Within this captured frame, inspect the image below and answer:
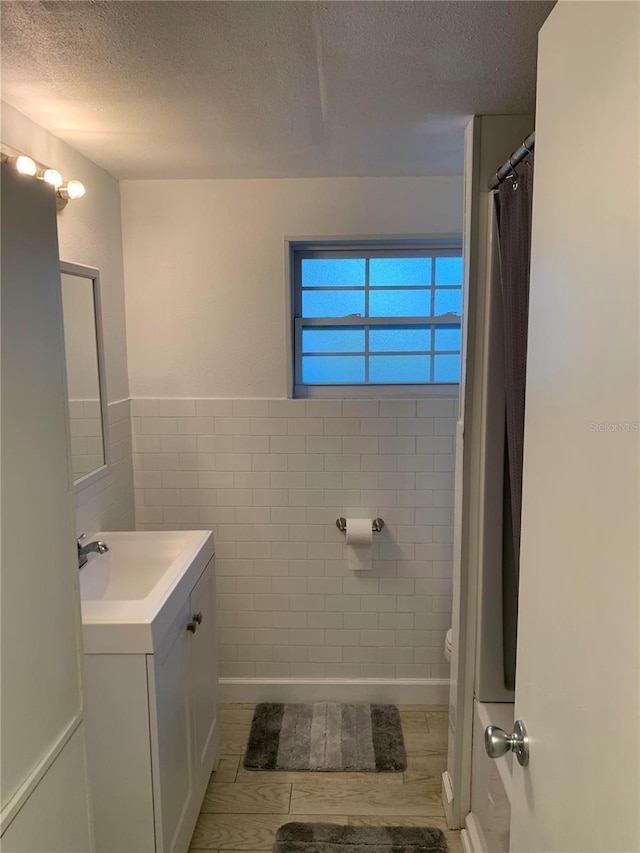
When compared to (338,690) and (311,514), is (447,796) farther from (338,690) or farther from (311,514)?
(311,514)

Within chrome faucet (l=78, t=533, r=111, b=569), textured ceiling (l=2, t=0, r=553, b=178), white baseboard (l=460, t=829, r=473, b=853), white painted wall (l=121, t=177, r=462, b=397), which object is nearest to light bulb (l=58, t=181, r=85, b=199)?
textured ceiling (l=2, t=0, r=553, b=178)

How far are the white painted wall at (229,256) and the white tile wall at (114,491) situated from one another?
0.20 m

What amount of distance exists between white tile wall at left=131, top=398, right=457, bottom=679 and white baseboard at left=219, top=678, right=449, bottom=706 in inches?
1.3

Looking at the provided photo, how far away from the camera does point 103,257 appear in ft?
8.18

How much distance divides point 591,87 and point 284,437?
2.11 m

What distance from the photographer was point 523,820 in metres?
1.08

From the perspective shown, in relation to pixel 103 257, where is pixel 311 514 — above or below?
below

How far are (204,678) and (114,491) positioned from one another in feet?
2.86

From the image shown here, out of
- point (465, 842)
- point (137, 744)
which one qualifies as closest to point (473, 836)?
point (465, 842)

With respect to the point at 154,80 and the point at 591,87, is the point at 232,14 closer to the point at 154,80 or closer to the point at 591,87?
the point at 154,80

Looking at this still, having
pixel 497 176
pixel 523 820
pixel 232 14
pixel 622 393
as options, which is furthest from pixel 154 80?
pixel 523 820

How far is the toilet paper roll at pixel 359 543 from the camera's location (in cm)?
271

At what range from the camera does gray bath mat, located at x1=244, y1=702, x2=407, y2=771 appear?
251 cm

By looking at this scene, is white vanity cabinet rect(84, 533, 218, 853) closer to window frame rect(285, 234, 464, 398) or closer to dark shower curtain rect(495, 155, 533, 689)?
dark shower curtain rect(495, 155, 533, 689)
